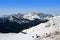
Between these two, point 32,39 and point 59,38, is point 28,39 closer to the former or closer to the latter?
point 32,39

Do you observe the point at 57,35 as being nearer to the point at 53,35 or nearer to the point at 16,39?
the point at 53,35

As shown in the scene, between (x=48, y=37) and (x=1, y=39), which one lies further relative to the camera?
(x=1, y=39)

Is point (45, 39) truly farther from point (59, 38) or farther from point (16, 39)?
point (16, 39)

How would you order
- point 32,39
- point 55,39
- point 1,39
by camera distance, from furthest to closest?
point 1,39
point 32,39
point 55,39

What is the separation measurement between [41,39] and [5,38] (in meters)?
9.74

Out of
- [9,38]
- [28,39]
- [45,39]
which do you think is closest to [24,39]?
[28,39]

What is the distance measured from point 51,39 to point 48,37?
0.89 m

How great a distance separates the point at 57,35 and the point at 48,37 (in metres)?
1.44

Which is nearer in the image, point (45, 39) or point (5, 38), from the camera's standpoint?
point (45, 39)

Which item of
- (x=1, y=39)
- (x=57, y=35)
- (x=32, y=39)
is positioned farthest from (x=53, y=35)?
(x=1, y=39)

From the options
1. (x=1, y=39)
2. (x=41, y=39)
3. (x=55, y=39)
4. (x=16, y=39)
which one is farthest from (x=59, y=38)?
(x=1, y=39)

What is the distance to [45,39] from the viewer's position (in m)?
30.9

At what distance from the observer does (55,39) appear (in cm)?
2998

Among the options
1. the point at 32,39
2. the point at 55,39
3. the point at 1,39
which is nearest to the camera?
the point at 55,39
